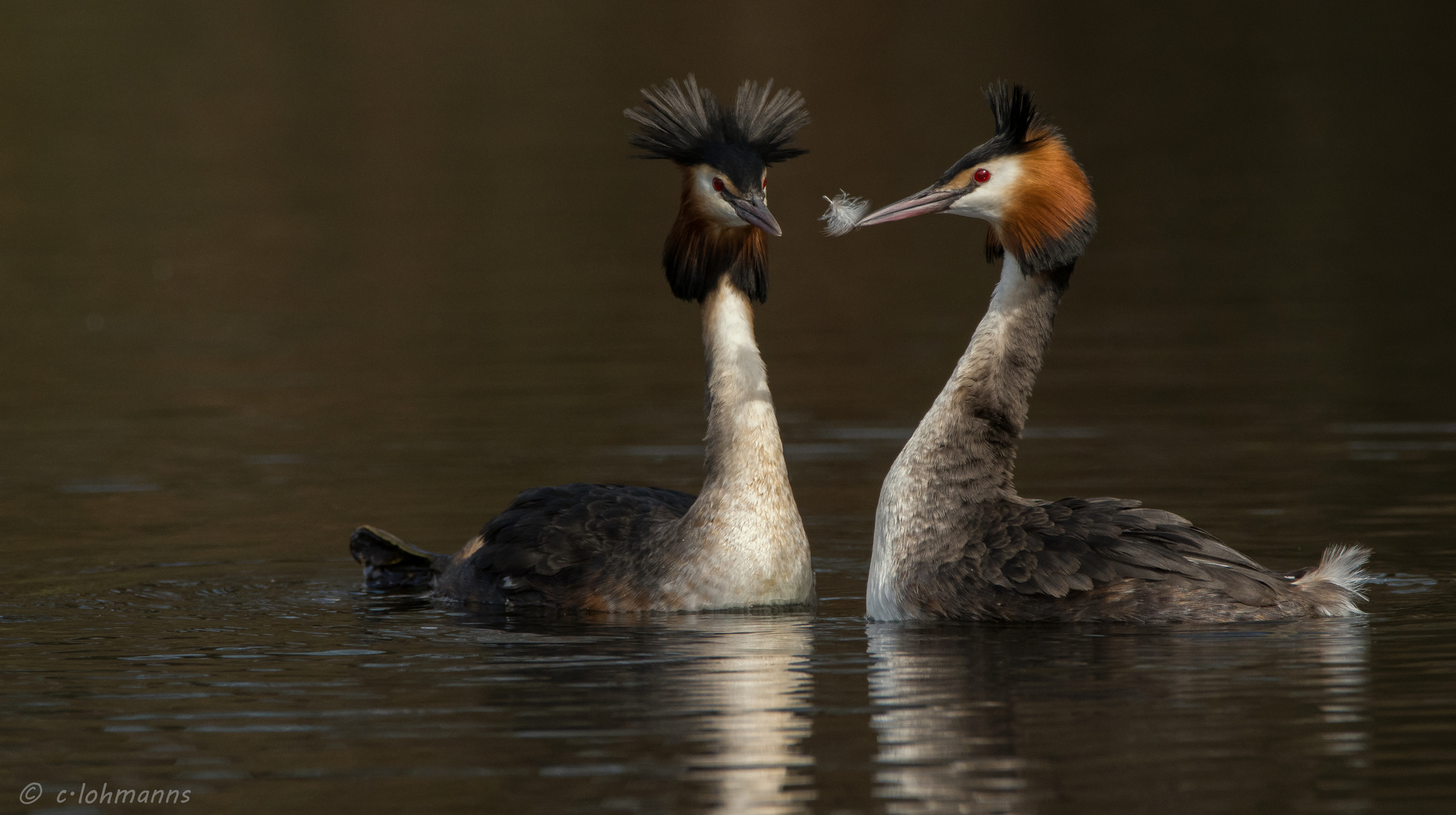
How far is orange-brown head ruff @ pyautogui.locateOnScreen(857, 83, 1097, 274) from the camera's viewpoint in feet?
34.9

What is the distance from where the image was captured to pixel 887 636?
33.4ft

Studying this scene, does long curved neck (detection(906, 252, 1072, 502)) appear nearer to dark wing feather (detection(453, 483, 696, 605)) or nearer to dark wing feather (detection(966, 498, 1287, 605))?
dark wing feather (detection(966, 498, 1287, 605))

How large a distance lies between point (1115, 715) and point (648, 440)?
26.8ft

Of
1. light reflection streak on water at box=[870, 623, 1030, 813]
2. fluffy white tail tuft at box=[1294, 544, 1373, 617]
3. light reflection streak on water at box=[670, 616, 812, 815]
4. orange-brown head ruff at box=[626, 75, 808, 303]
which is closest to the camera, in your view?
light reflection streak on water at box=[870, 623, 1030, 813]

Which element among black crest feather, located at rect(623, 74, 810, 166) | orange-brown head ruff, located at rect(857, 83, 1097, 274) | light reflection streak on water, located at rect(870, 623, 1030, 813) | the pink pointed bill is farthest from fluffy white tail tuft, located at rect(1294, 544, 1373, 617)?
black crest feather, located at rect(623, 74, 810, 166)

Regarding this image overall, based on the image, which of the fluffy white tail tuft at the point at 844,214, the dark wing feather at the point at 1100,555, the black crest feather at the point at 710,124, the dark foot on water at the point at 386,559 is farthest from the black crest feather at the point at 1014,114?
the dark foot on water at the point at 386,559

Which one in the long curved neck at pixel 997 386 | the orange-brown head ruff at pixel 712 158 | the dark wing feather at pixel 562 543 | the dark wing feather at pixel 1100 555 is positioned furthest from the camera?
the dark wing feather at pixel 562 543

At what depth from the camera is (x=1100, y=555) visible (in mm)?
9977

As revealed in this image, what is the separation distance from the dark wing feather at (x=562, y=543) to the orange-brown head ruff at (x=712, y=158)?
127cm

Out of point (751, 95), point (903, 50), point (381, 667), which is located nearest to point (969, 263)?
point (751, 95)

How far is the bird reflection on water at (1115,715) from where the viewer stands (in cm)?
746

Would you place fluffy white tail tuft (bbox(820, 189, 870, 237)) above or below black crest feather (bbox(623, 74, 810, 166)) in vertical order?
below

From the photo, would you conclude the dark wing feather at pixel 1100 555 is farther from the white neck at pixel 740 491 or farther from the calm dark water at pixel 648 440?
the white neck at pixel 740 491

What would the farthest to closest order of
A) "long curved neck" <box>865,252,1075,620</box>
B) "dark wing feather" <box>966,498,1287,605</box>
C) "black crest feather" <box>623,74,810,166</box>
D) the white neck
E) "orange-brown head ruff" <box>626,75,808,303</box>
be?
"black crest feather" <box>623,74,810,166</box>, "orange-brown head ruff" <box>626,75,808,303</box>, the white neck, "long curved neck" <box>865,252,1075,620</box>, "dark wing feather" <box>966,498,1287,605</box>
